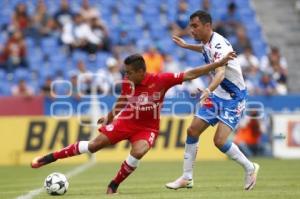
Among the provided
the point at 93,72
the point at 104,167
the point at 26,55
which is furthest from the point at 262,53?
the point at 104,167

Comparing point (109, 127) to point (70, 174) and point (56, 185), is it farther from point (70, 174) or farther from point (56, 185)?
point (70, 174)

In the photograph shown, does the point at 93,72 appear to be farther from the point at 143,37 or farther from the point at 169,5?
the point at 169,5

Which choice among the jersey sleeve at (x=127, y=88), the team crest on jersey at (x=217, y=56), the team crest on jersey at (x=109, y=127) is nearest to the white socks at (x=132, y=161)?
the team crest on jersey at (x=109, y=127)

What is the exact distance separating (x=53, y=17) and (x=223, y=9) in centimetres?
604

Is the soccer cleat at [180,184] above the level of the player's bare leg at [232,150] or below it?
below

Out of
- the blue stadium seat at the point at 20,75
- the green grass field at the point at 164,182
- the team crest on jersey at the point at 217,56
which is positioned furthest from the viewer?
the blue stadium seat at the point at 20,75

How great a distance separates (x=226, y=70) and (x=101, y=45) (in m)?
14.3

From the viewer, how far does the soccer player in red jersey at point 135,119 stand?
11.7m

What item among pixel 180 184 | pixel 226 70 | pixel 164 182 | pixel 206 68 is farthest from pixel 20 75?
pixel 206 68

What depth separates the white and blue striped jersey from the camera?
1196 cm

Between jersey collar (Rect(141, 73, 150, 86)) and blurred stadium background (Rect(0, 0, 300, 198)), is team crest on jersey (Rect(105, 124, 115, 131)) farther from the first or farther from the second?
blurred stadium background (Rect(0, 0, 300, 198))

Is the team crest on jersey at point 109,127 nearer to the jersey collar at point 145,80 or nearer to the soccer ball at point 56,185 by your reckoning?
the jersey collar at point 145,80

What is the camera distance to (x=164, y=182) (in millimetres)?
14352

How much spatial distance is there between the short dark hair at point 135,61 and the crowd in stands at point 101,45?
39.0 feet
